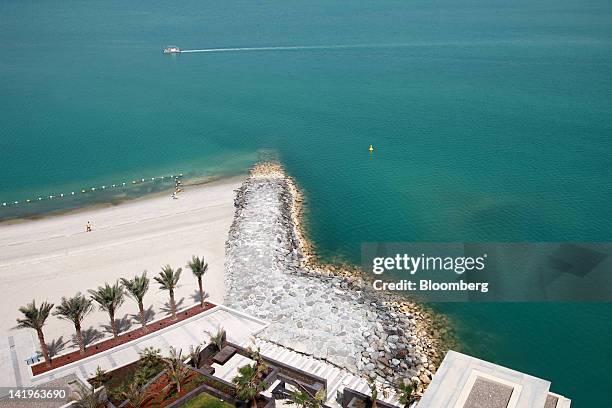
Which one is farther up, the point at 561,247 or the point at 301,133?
the point at 301,133

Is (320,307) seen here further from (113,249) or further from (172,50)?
(172,50)

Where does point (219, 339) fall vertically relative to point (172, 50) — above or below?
below

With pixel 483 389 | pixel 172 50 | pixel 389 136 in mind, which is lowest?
pixel 483 389

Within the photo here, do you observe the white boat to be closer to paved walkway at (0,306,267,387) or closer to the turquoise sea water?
the turquoise sea water

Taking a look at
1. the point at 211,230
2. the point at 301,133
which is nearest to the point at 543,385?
the point at 211,230

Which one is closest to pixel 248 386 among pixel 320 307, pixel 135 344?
pixel 135 344

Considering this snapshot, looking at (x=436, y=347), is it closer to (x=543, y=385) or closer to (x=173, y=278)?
(x=543, y=385)
